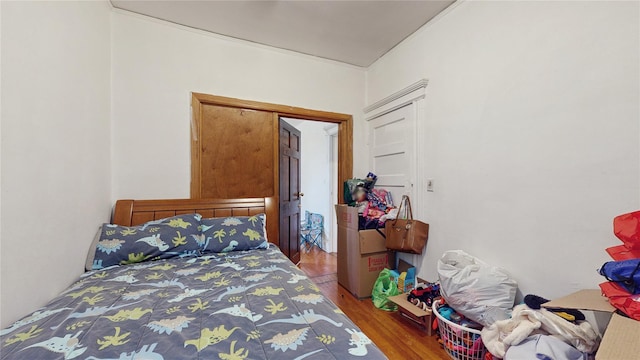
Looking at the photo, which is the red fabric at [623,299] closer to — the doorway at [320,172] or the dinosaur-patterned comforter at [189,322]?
the dinosaur-patterned comforter at [189,322]

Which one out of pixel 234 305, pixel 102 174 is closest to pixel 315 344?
pixel 234 305

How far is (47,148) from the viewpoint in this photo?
1.27 m

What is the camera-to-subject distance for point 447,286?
5.52 feet

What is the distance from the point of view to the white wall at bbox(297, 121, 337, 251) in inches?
183

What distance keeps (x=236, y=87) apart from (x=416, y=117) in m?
1.90

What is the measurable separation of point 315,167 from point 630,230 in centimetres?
409

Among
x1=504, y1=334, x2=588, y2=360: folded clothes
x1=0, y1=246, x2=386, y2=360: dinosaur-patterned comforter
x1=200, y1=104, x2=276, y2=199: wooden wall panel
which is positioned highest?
x1=200, y1=104, x2=276, y2=199: wooden wall panel

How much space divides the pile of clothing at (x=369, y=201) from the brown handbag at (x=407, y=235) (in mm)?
159

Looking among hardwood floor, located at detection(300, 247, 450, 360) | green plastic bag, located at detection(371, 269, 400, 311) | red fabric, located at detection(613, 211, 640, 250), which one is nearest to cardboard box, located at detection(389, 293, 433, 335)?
hardwood floor, located at detection(300, 247, 450, 360)

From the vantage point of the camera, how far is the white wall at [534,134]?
1241mm

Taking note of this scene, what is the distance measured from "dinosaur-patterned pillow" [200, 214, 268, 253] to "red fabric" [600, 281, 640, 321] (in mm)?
1980

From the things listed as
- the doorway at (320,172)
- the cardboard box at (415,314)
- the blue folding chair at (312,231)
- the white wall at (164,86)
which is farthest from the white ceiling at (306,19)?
the blue folding chair at (312,231)

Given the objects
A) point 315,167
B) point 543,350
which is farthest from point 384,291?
point 315,167

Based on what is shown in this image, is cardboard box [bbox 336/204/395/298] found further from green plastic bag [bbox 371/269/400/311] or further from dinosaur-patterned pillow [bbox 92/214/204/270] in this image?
dinosaur-patterned pillow [bbox 92/214/204/270]
